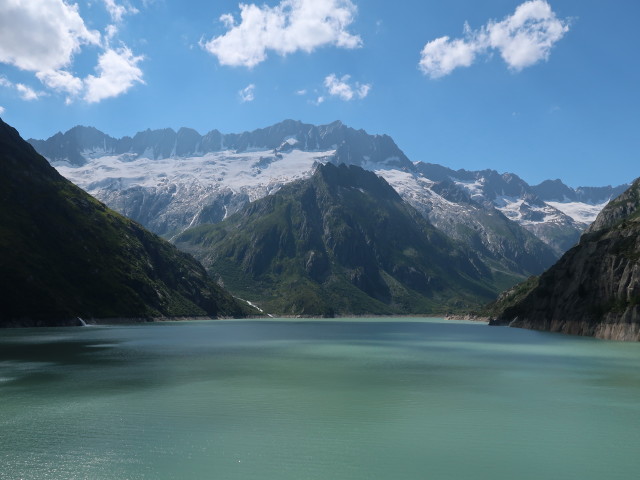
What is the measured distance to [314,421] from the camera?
45.1m

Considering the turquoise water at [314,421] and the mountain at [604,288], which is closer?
the turquoise water at [314,421]

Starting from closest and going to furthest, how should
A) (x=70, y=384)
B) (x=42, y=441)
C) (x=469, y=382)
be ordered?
(x=42, y=441) → (x=70, y=384) → (x=469, y=382)

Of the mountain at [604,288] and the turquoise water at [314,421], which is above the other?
the mountain at [604,288]

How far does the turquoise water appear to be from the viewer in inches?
1303

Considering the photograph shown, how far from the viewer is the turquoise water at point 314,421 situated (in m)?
33.1

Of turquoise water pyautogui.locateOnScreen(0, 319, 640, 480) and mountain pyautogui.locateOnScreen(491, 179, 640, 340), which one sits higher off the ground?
mountain pyautogui.locateOnScreen(491, 179, 640, 340)

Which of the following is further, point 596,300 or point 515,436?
point 596,300

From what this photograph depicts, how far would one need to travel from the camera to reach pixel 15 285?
190m

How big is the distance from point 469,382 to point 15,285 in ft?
566

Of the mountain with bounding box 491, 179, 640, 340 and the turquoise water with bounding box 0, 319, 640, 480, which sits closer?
the turquoise water with bounding box 0, 319, 640, 480

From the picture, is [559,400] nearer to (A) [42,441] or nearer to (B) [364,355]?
(A) [42,441]

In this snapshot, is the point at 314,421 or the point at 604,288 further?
the point at 604,288

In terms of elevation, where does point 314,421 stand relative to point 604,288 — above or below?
below

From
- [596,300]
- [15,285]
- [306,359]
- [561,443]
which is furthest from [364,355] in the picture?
[15,285]
